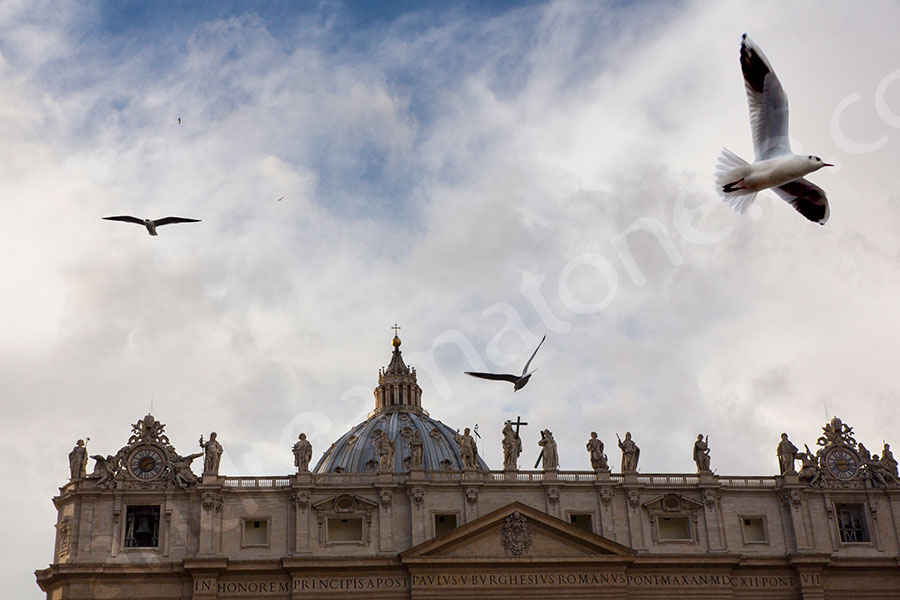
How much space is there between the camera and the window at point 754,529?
71625 millimetres

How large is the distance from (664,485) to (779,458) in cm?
807

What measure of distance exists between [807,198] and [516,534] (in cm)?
5024

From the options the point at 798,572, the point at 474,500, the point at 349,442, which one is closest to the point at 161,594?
the point at 474,500

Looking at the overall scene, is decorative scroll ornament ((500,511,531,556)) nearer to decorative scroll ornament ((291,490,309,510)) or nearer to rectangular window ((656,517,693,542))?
rectangular window ((656,517,693,542))

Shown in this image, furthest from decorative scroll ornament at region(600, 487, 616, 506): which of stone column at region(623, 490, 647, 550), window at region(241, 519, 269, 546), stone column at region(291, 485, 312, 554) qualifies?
window at region(241, 519, 269, 546)

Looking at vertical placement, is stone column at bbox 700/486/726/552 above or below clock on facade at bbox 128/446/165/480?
below

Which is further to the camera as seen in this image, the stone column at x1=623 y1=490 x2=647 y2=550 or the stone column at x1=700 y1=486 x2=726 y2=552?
the stone column at x1=700 y1=486 x2=726 y2=552

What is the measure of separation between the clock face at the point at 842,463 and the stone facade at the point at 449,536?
2.15 m

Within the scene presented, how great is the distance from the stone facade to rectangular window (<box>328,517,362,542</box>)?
0.08 meters

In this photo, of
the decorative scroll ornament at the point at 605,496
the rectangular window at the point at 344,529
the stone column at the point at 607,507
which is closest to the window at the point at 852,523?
the stone column at the point at 607,507

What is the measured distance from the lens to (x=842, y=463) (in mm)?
74375

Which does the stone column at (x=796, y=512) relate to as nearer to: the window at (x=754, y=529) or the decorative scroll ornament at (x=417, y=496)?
the window at (x=754, y=529)

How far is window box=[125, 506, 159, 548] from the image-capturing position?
67.8 m

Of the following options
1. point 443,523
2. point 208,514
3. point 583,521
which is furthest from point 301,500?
point 583,521
